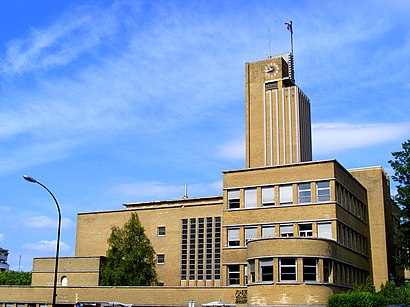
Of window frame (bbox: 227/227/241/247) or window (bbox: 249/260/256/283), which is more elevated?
window frame (bbox: 227/227/241/247)

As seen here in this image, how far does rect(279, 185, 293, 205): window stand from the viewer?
1764 inches

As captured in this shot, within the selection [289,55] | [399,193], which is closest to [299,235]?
[399,193]

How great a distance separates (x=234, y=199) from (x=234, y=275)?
6.01 metres

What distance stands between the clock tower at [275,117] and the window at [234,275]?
12714 mm

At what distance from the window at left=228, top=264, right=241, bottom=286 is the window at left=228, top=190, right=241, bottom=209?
4.69 metres

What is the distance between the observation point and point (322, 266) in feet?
131

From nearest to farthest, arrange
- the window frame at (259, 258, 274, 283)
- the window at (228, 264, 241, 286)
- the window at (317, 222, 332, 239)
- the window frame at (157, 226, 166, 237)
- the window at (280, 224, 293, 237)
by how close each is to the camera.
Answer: the window frame at (259, 258, 274, 283) → the window at (317, 222, 332, 239) → the window at (280, 224, 293, 237) → the window at (228, 264, 241, 286) → the window frame at (157, 226, 166, 237)

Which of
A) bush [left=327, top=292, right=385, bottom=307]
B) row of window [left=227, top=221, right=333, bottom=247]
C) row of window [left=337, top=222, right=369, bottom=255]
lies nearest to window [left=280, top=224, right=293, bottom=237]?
row of window [left=227, top=221, right=333, bottom=247]

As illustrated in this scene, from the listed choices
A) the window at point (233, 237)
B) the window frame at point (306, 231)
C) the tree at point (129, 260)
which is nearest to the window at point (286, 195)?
the window frame at point (306, 231)

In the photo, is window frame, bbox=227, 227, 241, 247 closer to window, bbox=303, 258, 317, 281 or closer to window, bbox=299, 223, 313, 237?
window, bbox=299, 223, 313, 237

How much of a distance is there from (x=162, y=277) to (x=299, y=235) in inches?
750

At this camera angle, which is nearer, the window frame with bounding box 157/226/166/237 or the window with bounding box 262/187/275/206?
the window with bounding box 262/187/275/206

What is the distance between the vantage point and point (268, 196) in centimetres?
4566

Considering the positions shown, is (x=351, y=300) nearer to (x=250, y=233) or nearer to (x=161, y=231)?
(x=250, y=233)
